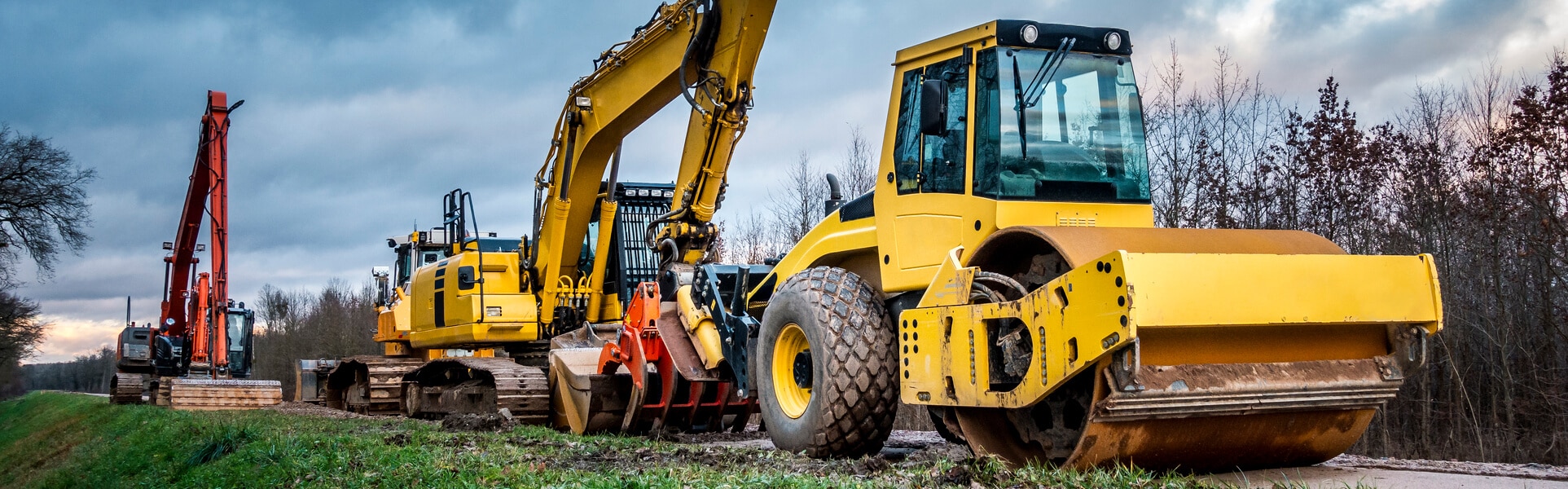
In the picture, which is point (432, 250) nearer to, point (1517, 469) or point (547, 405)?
point (547, 405)

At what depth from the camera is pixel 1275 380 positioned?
556 centimetres

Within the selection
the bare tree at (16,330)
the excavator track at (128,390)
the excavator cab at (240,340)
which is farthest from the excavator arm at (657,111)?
the bare tree at (16,330)

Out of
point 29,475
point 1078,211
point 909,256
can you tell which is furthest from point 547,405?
point 29,475

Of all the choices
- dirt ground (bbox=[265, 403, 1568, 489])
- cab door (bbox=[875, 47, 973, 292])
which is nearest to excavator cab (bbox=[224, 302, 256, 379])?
dirt ground (bbox=[265, 403, 1568, 489])

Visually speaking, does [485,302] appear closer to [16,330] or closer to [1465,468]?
[1465,468]

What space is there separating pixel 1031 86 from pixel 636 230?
8.22 m

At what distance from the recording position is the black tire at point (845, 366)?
22.7 ft

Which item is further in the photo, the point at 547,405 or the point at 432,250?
the point at 432,250

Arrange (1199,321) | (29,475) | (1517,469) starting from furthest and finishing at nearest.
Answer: (29,475) → (1517,469) → (1199,321)

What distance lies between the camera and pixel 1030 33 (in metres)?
6.77

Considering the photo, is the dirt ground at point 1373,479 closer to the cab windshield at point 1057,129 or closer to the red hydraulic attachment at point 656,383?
the cab windshield at point 1057,129

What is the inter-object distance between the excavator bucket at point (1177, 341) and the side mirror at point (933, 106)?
76 centimetres

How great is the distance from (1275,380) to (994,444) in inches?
61.7

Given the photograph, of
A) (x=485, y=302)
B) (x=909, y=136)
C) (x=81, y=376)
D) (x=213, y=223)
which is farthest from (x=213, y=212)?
(x=81, y=376)
